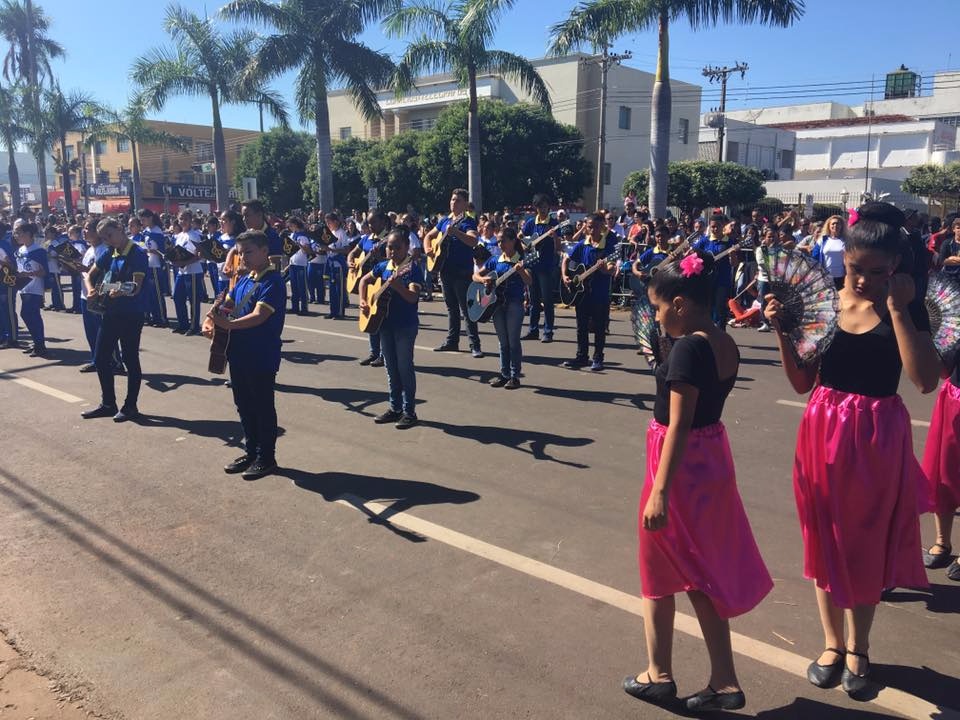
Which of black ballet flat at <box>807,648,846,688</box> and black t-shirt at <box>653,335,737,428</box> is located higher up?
black t-shirt at <box>653,335,737,428</box>

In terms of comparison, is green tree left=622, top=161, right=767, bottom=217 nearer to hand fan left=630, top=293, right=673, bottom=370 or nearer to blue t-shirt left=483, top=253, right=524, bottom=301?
blue t-shirt left=483, top=253, right=524, bottom=301

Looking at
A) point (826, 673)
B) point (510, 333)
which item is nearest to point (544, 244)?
point (510, 333)

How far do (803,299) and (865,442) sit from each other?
637 millimetres

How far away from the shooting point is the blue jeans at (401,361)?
23.4ft

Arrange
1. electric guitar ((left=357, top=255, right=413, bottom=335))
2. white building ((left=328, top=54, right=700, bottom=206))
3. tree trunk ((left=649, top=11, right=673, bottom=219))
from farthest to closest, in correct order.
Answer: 1. white building ((left=328, top=54, right=700, bottom=206))
2. tree trunk ((left=649, top=11, right=673, bottom=219))
3. electric guitar ((left=357, top=255, right=413, bottom=335))

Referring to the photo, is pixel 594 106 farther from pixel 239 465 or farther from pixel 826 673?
pixel 826 673

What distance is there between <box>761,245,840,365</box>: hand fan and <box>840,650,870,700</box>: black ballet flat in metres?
1.33

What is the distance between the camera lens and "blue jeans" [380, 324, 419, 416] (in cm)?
714

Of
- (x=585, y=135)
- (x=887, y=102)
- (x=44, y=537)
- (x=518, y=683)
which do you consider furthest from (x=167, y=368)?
(x=887, y=102)

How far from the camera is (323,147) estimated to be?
2514 cm

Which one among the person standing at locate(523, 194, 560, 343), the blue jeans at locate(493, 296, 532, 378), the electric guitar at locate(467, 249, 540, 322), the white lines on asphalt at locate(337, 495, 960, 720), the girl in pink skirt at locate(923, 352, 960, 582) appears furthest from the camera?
the person standing at locate(523, 194, 560, 343)

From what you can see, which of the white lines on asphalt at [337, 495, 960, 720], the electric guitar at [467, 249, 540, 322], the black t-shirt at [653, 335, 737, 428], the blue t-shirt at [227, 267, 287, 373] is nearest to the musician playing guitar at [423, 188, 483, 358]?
the electric guitar at [467, 249, 540, 322]

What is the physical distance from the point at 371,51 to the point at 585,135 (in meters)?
28.6

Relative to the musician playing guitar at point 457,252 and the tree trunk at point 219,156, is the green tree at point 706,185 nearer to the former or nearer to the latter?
the tree trunk at point 219,156
